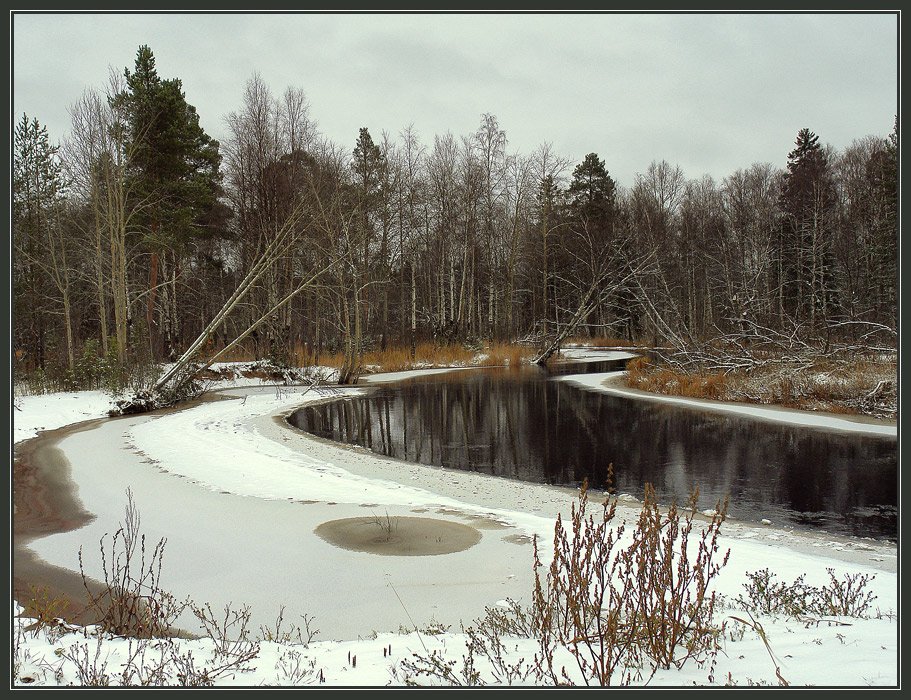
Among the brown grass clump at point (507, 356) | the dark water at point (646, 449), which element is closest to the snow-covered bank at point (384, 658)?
the dark water at point (646, 449)

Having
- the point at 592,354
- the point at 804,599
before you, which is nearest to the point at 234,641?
the point at 804,599

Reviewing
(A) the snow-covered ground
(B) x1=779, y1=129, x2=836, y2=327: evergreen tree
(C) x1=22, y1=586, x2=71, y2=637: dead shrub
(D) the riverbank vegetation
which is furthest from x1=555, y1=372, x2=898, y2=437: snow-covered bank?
(B) x1=779, y1=129, x2=836, y2=327: evergreen tree

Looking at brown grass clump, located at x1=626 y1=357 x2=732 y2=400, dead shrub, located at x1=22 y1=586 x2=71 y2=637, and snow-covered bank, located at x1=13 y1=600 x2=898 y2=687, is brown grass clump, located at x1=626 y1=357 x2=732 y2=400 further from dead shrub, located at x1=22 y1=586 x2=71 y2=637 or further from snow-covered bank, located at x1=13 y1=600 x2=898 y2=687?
dead shrub, located at x1=22 y1=586 x2=71 y2=637

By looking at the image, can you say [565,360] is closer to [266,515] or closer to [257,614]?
[266,515]

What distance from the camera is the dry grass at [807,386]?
14203 mm

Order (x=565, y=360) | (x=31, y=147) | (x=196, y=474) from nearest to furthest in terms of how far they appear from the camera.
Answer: (x=196, y=474) < (x=31, y=147) < (x=565, y=360)

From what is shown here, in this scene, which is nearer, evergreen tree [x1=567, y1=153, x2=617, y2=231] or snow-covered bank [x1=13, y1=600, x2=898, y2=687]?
snow-covered bank [x1=13, y1=600, x2=898, y2=687]

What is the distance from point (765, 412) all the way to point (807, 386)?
129cm

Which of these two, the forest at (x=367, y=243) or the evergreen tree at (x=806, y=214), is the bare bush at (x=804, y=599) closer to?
the forest at (x=367, y=243)

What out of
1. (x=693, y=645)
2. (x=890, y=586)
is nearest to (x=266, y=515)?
(x=693, y=645)

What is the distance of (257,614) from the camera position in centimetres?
459

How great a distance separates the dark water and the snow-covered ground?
3.50 feet

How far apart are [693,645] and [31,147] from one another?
98.3 ft

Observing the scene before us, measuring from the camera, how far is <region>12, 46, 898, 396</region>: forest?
21562mm
